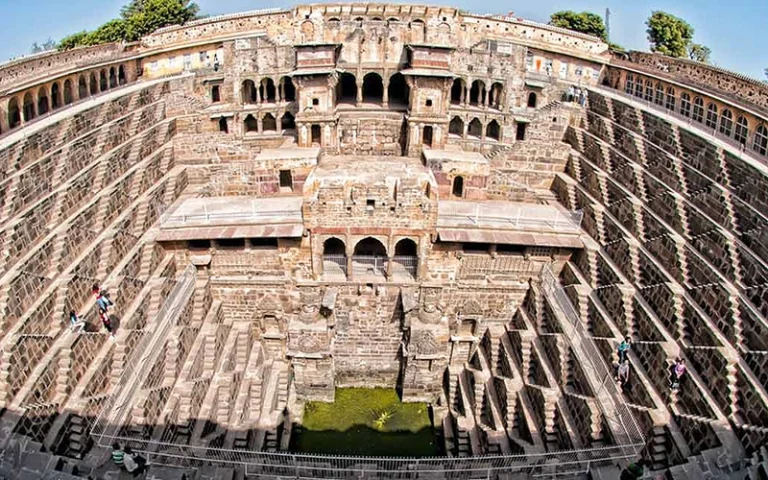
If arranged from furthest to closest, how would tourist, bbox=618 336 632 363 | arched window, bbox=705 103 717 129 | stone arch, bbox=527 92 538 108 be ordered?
stone arch, bbox=527 92 538 108
arched window, bbox=705 103 717 129
tourist, bbox=618 336 632 363

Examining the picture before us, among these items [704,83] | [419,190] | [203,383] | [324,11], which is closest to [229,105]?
[324,11]

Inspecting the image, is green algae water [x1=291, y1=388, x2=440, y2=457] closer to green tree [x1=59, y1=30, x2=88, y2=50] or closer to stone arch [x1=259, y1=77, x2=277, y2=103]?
stone arch [x1=259, y1=77, x2=277, y2=103]

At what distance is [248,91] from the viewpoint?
35.1m

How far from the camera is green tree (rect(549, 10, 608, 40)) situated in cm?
5912

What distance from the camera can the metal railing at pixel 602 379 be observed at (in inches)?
616

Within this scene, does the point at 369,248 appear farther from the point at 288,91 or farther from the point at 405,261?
the point at 288,91

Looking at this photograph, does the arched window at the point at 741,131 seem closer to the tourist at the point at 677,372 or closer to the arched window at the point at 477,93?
the tourist at the point at 677,372

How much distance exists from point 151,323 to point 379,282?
978cm

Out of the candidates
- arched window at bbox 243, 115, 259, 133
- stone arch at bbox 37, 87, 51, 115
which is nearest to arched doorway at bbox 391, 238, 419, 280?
arched window at bbox 243, 115, 259, 133

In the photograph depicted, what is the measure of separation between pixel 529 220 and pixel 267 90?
2100 centimetres

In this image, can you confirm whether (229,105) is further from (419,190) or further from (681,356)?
(681,356)

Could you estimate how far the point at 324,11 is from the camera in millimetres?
43094

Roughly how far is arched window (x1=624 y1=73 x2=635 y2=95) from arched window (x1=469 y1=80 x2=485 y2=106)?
11.9m

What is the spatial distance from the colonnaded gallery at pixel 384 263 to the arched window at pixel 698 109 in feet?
1.19
